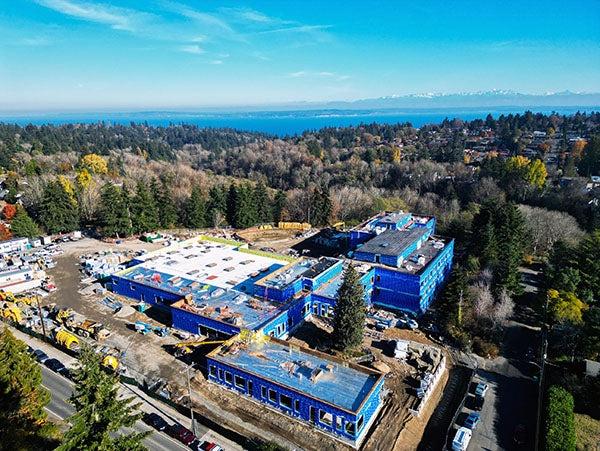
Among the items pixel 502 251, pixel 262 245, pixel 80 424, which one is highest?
pixel 80 424

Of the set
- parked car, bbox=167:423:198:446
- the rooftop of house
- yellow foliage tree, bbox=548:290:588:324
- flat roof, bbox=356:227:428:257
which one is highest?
flat roof, bbox=356:227:428:257

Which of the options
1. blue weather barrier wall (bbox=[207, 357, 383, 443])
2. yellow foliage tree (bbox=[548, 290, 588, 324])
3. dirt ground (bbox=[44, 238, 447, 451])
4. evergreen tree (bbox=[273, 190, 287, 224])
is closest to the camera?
blue weather barrier wall (bbox=[207, 357, 383, 443])

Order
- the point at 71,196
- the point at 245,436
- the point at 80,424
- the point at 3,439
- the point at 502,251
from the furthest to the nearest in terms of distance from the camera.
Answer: the point at 71,196
the point at 502,251
the point at 245,436
the point at 3,439
the point at 80,424

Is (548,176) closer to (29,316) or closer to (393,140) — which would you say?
(393,140)

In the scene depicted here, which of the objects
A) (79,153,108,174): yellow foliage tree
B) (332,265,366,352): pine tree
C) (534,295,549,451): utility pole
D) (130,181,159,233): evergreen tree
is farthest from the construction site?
(79,153,108,174): yellow foliage tree

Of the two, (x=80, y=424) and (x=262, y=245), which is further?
(x=262, y=245)

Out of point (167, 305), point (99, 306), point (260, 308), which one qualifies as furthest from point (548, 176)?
point (99, 306)

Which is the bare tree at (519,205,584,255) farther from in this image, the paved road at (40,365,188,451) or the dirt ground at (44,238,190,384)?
the paved road at (40,365,188,451)
